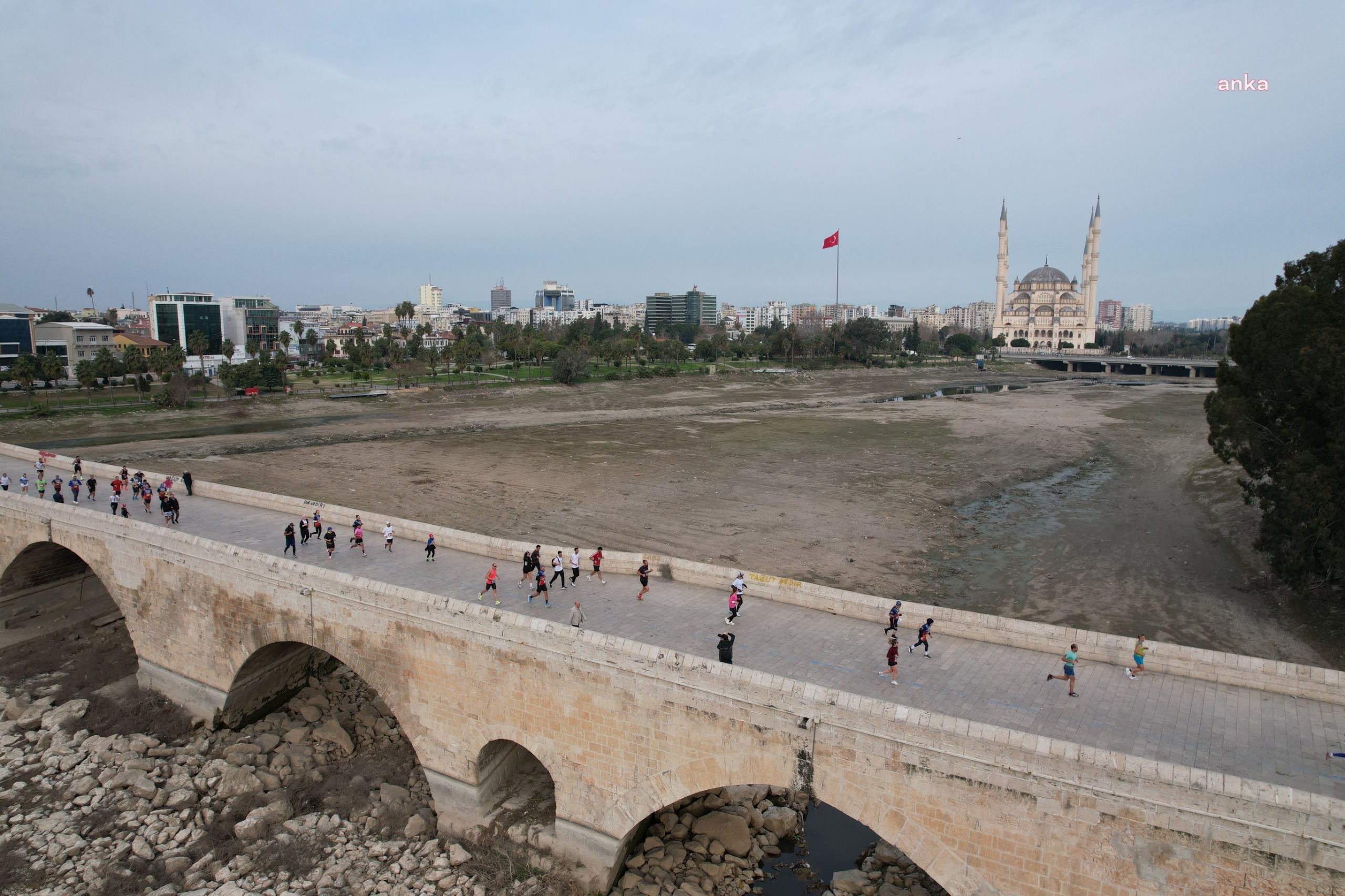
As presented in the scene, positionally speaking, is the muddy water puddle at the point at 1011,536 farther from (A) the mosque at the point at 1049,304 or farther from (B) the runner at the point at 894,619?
(A) the mosque at the point at 1049,304

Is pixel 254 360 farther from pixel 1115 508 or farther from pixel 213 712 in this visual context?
pixel 1115 508

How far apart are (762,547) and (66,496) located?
23.5 metres

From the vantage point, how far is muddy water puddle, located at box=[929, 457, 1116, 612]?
23312mm

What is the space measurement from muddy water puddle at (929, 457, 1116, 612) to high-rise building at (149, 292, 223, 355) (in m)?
102

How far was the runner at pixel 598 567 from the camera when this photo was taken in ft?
52.4

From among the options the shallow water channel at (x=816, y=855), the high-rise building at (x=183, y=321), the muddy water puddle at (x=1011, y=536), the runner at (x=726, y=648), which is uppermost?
the high-rise building at (x=183, y=321)

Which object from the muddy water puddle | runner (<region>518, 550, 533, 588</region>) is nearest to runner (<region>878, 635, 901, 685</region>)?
runner (<region>518, 550, 533, 588</region>)

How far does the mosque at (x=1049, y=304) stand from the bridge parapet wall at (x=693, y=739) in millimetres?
161460

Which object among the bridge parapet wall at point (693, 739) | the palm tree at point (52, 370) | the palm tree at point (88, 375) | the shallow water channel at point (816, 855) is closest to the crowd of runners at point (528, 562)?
the bridge parapet wall at point (693, 739)

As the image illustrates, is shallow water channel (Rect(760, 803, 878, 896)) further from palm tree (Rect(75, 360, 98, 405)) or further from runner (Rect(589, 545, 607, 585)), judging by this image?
palm tree (Rect(75, 360, 98, 405))

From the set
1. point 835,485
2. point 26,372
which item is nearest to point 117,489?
point 835,485

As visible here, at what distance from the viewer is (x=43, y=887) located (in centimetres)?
1242

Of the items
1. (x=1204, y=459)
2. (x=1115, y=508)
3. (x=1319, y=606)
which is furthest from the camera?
(x=1204, y=459)

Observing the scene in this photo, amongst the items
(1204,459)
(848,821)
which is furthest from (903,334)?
(848,821)
